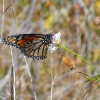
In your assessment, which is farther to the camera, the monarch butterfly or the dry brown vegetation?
the dry brown vegetation

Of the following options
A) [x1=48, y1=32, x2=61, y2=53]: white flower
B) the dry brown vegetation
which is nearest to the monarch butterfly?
[x1=48, y1=32, x2=61, y2=53]: white flower

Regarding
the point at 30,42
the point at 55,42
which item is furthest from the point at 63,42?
the point at 55,42

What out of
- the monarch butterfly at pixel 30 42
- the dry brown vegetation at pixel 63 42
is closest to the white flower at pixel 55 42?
the monarch butterfly at pixel 30 42

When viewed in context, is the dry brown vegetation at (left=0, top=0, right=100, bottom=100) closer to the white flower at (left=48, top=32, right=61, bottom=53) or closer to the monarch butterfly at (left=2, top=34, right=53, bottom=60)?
the monarch butterfly at (left=2, top=34, right=53, bottom=60)

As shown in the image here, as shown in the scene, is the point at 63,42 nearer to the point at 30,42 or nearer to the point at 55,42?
the point at 30,42

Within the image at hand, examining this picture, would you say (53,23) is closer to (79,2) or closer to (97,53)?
(79,2)

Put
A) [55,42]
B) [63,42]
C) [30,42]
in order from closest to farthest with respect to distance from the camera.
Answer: [55,42] < [30,42] < [63,42]

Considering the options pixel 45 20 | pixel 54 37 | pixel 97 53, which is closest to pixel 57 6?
pixel 45 20

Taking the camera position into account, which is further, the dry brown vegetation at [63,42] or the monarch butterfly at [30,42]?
the dry brown vegetation at [63,42]

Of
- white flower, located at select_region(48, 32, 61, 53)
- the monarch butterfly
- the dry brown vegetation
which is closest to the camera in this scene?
white flower, located at select_region(48, 32, 61, 53)

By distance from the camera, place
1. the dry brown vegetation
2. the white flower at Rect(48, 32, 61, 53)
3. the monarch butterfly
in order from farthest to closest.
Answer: the dry brown vegetation < the monarch butterfly < the white flower at Rect(48, 32, 61, 53)

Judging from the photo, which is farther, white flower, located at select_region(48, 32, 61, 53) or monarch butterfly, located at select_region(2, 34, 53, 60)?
monarch butterfly, located at select_region(2, 34, 53, 60)

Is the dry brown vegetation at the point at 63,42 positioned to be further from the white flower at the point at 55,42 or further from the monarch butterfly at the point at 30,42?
the white flower at the point at 55,42
